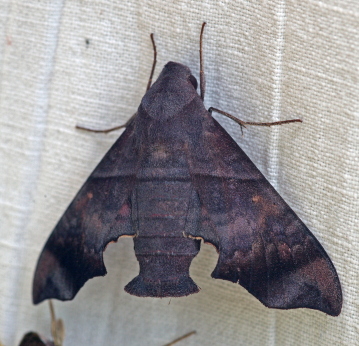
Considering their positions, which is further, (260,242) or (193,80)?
(193,80)

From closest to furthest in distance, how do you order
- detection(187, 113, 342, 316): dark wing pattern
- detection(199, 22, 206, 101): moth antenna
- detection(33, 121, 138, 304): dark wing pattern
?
1. detection(187, 113, 342, 316): dark wing pattern
2. detection(33, 121, 138, 304): dark wing pattern
3. detection(199, 22, 206, 101): moth antenna

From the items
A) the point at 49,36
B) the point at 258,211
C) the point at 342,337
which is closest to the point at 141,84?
the point at 49,36

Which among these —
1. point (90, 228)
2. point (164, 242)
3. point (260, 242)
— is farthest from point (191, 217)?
point (90, 228)

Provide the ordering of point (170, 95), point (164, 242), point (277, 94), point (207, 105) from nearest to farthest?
point (164, 242) → point (170, 95) → point (277, 94) → point (207, 105)

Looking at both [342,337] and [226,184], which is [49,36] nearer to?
[226,184]

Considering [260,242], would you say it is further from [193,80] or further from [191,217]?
[193,80]

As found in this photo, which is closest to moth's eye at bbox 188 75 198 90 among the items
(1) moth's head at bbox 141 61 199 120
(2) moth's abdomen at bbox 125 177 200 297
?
(1) moth's head at bbox 141 61 199 120

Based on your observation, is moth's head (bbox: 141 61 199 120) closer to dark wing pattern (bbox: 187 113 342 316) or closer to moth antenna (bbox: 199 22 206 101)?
moth antenna (bbox: 199 22 206 101)
